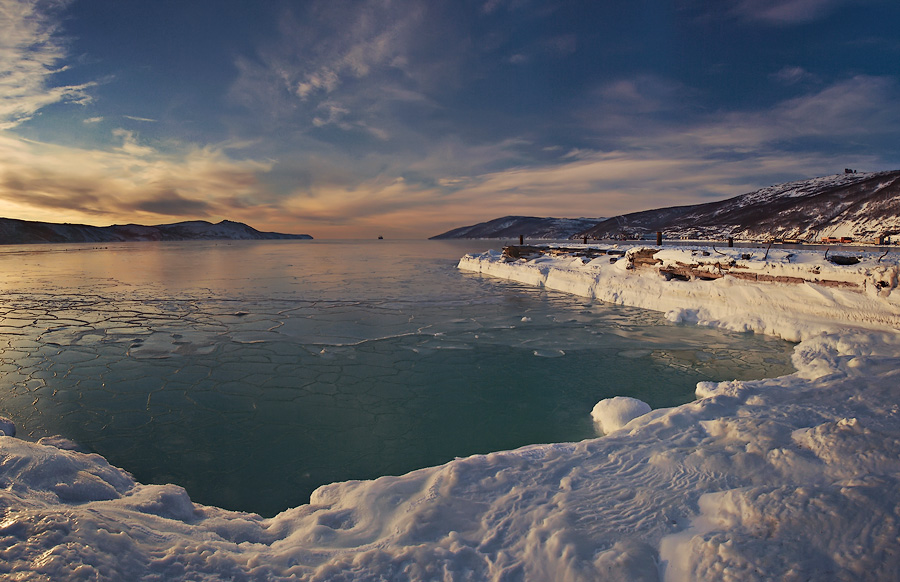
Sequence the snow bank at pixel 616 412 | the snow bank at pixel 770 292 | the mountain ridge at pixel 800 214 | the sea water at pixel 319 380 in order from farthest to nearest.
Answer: the mountain ridge at pixel 800 214, the snow bank at pixel 770 292, the snow bank at pixel 616 412, the sea water at pixel 319 380

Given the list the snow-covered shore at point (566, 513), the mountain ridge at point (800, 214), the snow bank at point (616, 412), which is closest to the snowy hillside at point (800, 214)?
the mountain ridge at point (800, 214)

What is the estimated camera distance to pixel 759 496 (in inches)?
98.2

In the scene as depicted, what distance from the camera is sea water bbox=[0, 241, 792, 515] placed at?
441 cm

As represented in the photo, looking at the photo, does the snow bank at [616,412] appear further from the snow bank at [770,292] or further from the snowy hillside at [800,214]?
the snowy hillside at [800,214]

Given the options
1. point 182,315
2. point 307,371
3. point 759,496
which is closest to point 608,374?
point 759,496

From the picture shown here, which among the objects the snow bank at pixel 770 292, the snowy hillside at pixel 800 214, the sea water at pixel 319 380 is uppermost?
the snowy hillside at pixel 800 214

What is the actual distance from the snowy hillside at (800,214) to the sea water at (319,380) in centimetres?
5159

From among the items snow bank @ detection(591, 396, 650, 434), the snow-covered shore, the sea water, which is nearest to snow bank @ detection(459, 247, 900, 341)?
the sea water

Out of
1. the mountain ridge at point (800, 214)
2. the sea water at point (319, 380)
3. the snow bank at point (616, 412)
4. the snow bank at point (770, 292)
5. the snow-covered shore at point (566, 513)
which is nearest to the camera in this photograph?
the snow-covered shore at point (566, 513)

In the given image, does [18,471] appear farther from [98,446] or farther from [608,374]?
[608,374]

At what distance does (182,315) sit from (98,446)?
7987mm

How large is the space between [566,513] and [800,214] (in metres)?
142

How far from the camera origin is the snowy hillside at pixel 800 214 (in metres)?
79.2

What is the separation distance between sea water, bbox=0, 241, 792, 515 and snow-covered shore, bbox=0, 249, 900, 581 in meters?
0.81
